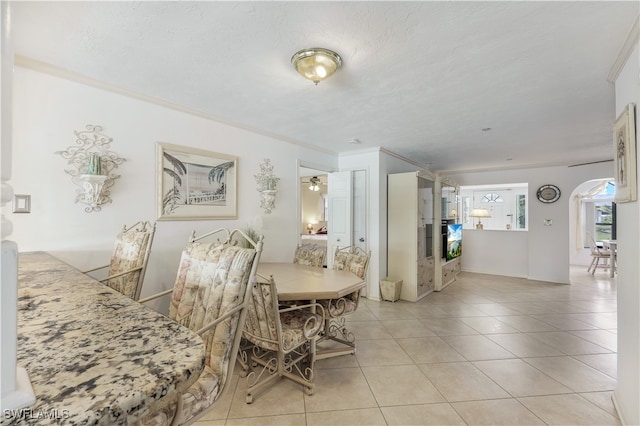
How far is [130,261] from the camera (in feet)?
6.06

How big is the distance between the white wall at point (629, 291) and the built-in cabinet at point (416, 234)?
2.49 meters

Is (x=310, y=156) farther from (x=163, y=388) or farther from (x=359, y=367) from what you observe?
(x=163, y=388)

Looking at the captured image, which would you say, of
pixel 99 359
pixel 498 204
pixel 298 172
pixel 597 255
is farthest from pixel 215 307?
pixel 597 255

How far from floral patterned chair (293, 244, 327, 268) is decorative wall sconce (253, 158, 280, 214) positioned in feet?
2.32

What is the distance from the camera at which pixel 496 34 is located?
1.63 m

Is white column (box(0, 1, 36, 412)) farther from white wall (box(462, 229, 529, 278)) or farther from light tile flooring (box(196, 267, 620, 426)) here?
white wall (box(462, 229, 529, 278))

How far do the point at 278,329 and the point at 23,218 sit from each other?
75.7 inches

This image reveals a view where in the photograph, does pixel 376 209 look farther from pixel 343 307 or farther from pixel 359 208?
pixel 343 307

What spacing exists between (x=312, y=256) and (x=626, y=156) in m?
2.58

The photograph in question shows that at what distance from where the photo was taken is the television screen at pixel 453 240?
17.3 feet

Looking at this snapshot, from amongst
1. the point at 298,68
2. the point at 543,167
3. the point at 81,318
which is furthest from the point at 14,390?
the point at 543,167

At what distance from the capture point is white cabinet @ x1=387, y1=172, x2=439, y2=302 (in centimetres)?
431

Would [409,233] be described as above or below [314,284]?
above

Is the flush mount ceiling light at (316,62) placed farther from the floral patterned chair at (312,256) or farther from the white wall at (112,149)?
the floral patterned chair at (312,256)
